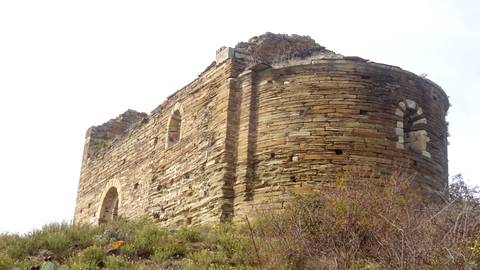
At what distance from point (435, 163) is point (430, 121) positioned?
32.3 inches

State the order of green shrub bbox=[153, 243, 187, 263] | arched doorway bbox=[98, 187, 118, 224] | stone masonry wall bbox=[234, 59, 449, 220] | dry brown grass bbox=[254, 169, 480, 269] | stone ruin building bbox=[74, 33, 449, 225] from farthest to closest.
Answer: arched doorway bbox=[98, 187, 118, 224] → stone ruin building bbox=[74, 33, 449, 225] → stone masonry wall bbox=[234, 59, 449, 220] → green shrub bbox=[153, 243, 187, 263] → dry brown grass bbox=[254, 169, 480, 269]

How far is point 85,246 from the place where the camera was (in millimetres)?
10898

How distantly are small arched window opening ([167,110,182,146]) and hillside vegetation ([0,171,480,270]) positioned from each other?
418 centimetres

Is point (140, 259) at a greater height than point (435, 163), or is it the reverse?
point (435, 163)

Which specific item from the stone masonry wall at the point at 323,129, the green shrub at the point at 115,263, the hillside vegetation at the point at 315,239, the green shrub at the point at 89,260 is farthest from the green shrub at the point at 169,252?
the stone masonry wall at the point at 323,129

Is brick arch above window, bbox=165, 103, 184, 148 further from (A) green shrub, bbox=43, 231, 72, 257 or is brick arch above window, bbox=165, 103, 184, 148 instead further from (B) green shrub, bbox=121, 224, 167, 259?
(A) green shrub, bbox=43, 231, 72, 257

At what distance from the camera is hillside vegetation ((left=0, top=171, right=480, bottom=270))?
8.91 metres

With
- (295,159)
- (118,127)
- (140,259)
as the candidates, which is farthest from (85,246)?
(118,127)

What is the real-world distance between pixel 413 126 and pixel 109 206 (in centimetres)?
919

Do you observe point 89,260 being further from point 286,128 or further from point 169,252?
point 286,128

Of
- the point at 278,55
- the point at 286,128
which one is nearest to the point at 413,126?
the point at 286,128

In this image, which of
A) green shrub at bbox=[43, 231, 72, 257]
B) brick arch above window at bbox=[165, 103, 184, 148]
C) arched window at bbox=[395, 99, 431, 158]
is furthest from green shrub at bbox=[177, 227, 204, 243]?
brick arch above window at bbox=[165, 103, 184, 148]

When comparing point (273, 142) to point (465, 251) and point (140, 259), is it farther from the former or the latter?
point (465, 251)

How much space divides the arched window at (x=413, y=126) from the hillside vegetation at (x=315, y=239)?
1360 mm
